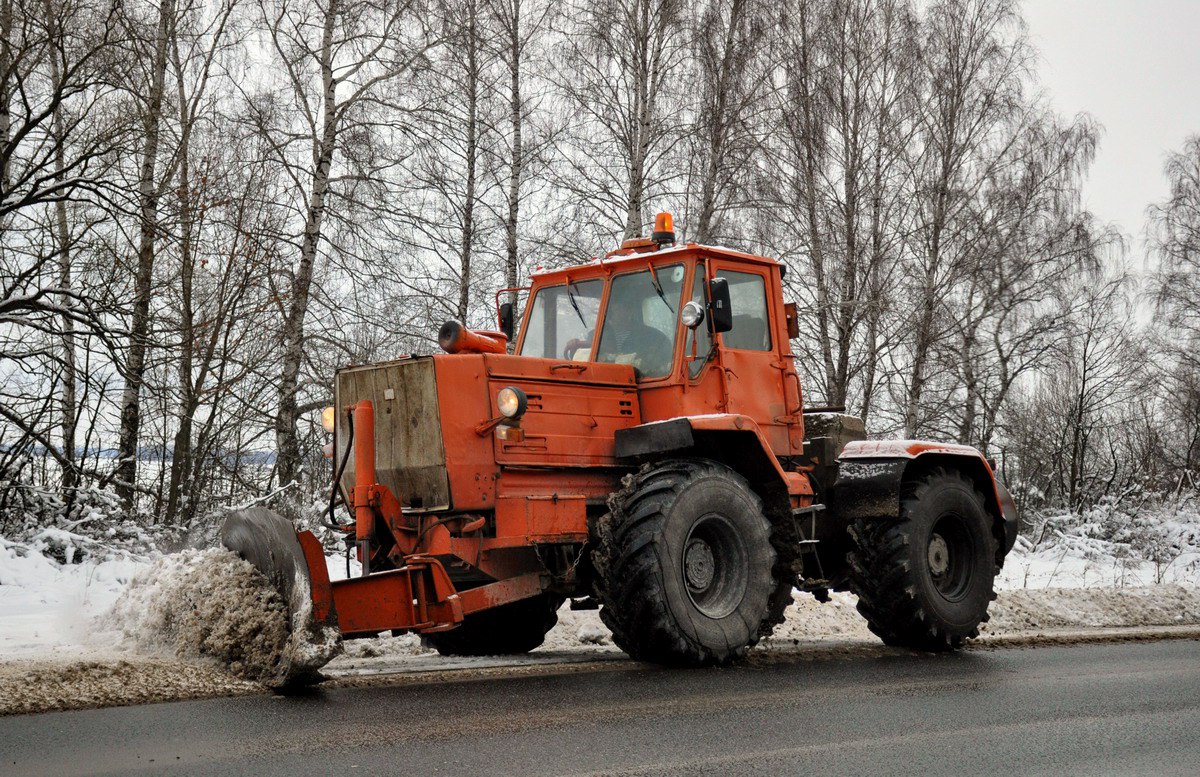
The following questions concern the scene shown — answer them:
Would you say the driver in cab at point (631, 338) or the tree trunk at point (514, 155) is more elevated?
the tree trunk at point (514, 155)

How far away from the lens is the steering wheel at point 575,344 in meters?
9.01

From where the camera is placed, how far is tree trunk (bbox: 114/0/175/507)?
37.1 feet

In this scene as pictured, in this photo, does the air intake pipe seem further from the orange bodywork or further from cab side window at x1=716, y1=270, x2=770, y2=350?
cab side window at x1=716, y1=270, x2=770, y2=350

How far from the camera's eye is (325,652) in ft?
21.5

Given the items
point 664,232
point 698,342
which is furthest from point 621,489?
point 664,232

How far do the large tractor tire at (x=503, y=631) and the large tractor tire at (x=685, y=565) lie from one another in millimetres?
1155

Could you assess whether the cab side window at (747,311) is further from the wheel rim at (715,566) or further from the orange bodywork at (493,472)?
the wheel rim at (715,566)

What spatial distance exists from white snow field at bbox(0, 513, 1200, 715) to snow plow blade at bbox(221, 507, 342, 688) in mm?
120

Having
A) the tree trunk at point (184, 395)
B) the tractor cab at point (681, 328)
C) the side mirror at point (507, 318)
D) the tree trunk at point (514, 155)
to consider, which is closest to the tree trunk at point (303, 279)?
the tree trunk at point (184, 395)

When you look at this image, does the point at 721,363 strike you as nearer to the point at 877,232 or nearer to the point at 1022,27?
the point at 877,232

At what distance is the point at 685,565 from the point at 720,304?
1.78 metres

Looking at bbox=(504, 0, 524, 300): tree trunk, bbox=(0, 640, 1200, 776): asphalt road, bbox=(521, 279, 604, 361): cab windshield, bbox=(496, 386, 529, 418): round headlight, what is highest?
bbox=(504, 0, 524, 300): tree trunk

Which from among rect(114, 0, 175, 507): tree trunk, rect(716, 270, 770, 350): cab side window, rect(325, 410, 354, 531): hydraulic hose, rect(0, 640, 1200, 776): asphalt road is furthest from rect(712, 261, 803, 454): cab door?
rect(114, 0, 175, 507): tree trunk

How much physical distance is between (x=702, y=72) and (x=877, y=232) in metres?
4.92
